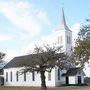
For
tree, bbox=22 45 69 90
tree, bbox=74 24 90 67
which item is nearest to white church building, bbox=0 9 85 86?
tree, bbox=22 45 69 90

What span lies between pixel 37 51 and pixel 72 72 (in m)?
→ 24.5

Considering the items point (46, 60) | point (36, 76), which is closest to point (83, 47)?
point (46, 60)

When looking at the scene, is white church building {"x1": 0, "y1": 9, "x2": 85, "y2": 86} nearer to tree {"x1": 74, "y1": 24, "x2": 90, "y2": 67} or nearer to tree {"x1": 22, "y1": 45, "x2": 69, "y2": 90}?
tree {"x1": 22, "y1": 45, "x2": 69, "y2": 90}

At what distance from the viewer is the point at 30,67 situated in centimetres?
6588

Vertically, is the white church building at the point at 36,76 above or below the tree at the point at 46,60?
below

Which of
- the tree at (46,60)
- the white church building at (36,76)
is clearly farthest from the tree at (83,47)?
the white church building at (36,76)

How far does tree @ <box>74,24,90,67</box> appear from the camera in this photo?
37156mm

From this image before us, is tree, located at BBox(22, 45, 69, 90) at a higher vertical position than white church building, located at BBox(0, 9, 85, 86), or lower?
higher

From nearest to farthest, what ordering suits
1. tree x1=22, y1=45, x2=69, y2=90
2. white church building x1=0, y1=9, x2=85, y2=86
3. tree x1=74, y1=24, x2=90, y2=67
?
tree x1=74, y1=24, x2=90, y2=67 < tree x1=22, y1=45, x2=69, y2=90 < white church building x1=0, y1=9, x2=85, y2=86

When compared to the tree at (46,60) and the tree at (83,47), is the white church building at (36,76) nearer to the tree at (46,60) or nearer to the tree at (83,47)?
the tree at (46,60)

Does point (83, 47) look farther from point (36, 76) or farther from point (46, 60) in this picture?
point (36, 76)

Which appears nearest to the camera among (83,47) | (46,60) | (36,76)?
(83,47)

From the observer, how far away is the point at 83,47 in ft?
122

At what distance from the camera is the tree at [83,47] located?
122ft
